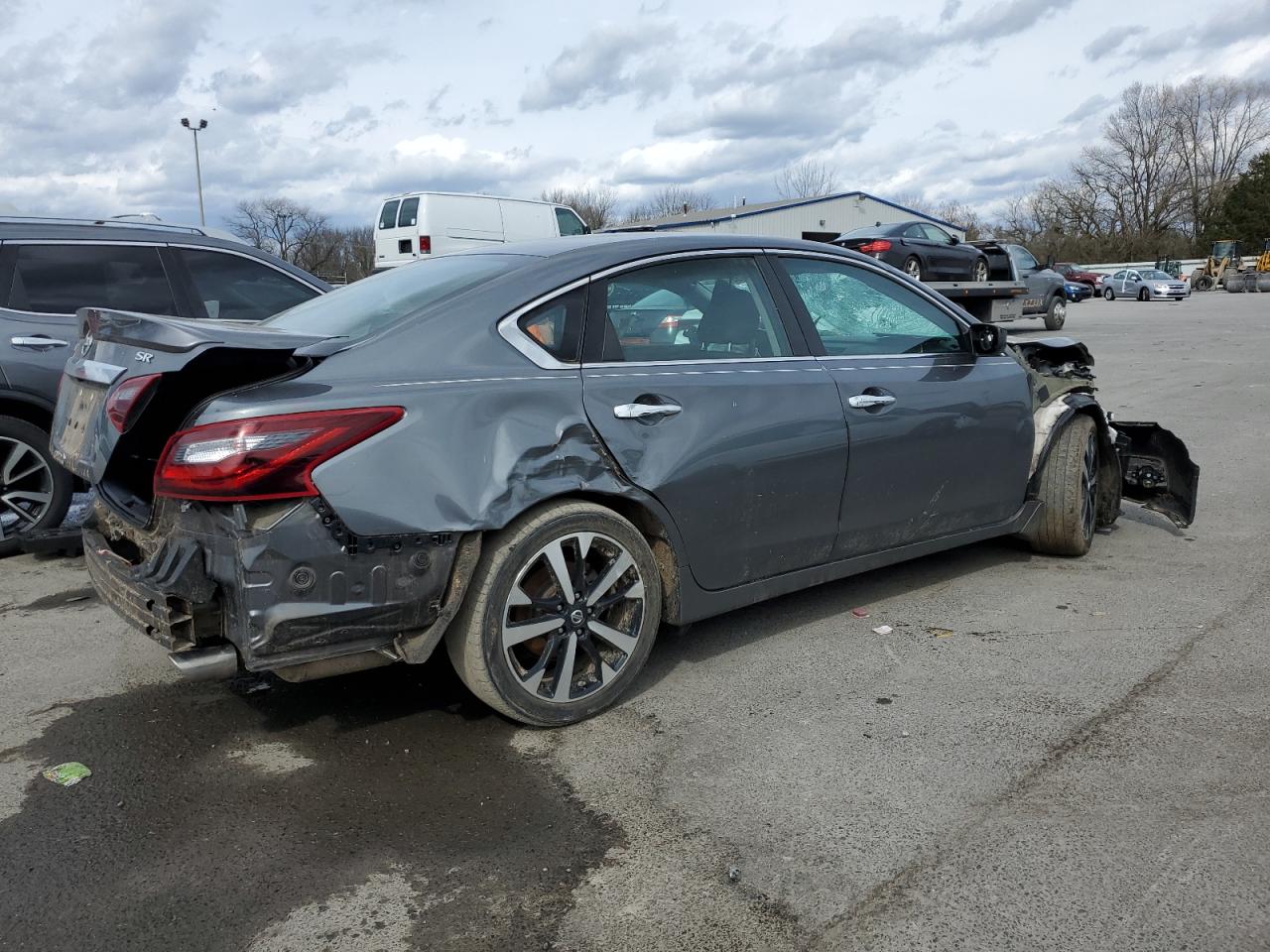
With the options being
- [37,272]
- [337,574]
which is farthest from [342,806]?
[37,272]

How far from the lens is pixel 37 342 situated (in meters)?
5.70

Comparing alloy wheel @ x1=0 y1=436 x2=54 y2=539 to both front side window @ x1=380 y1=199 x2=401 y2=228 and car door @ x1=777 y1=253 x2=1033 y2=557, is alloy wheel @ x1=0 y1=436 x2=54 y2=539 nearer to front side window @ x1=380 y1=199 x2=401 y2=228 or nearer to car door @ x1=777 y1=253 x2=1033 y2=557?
car door @ x1=777 y1=253 x2=1033 y2=557

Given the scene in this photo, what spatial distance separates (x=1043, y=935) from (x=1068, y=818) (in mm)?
570

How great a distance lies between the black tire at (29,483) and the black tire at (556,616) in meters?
3.57

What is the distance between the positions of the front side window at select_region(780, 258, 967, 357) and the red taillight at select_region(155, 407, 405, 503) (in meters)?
2.09

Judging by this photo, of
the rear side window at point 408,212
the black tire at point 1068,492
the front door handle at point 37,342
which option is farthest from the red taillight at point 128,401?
the rear side window at point 408,212

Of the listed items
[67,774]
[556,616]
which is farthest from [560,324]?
[67,774]

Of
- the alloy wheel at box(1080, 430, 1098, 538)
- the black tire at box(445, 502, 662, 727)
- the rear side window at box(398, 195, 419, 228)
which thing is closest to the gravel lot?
the black tire at box(445, 502, 662, 727)

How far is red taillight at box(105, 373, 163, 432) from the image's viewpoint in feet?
10.3

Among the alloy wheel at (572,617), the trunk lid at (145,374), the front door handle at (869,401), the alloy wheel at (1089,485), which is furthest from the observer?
the alloy wheel at (1089,485)

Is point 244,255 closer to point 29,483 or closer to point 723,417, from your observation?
point 29,483

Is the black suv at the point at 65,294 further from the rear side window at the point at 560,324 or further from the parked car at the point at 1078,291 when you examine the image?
the parked car at the point at 1078,291

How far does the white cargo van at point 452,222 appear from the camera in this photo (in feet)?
61.4

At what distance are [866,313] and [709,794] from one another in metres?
2.33
